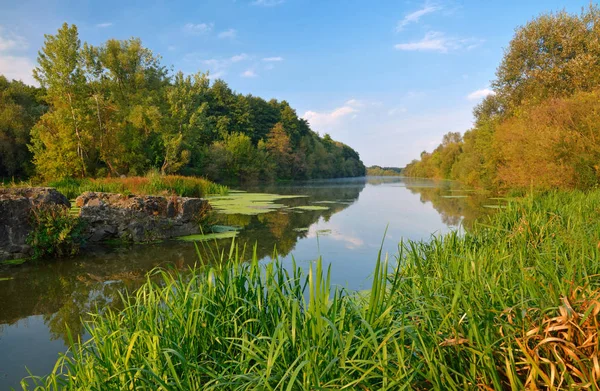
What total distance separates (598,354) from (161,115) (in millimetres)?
24784

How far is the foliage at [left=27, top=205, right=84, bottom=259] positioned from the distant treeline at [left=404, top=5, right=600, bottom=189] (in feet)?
26.0

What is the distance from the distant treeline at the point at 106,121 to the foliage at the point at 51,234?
A: 14057mm

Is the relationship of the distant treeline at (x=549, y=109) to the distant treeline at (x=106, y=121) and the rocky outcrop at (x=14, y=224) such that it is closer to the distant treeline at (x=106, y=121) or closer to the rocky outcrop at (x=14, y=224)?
the rocky outcrop at (x=14, y=224)

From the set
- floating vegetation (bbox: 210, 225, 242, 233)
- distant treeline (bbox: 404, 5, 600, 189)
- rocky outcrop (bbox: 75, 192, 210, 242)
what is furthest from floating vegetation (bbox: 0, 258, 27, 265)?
distant treeline (bbox: 404, 5, 600, 189)

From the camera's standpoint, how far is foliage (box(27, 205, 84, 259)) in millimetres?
5797

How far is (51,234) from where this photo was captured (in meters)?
5.90

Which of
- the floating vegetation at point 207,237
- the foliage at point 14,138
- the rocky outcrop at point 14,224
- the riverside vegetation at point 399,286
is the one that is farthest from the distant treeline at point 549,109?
the foliage at point 14,138

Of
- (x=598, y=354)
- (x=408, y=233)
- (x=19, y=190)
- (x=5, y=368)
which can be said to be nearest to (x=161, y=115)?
(x=19, y=190)

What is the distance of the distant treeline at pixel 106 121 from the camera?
1773 cm

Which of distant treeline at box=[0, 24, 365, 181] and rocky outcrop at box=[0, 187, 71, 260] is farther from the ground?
distant treeline at box=[0, 24, 365, 181]

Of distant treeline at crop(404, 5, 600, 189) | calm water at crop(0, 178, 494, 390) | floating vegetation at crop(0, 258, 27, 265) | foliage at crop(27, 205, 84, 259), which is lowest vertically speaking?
calm water at crop(0, 178, 494, 390)

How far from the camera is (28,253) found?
19.0ft

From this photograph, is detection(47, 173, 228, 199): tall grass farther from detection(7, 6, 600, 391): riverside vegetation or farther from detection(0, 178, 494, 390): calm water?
detection(0, 178, 494, 390): calm water

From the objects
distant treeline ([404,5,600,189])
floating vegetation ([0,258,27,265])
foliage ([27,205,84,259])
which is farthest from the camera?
distant treeline ([404,5,600,189])
